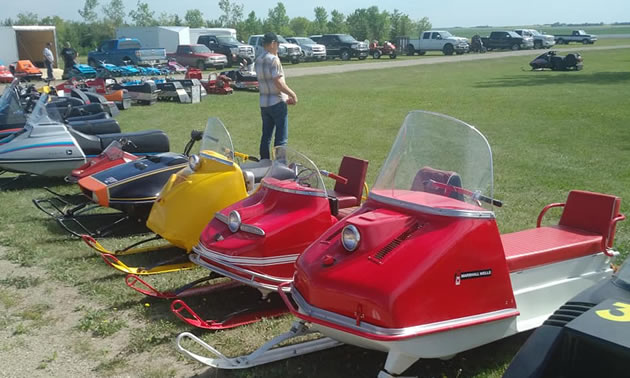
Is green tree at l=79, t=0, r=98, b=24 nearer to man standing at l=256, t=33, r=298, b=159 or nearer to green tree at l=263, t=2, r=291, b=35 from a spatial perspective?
green tree at l=263, t=2, r=291, b=35

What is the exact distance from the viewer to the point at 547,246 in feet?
13.7

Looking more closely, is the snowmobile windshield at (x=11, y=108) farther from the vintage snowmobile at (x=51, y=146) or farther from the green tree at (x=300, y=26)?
the green tree at (x=300, y=26)

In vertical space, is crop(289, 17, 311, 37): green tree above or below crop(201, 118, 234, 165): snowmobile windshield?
above

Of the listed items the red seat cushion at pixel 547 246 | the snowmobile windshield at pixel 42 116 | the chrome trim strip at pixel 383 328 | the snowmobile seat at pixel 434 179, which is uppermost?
the snowmobile seat at pixel 434 179

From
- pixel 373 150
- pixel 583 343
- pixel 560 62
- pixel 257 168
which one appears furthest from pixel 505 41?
pixel 583 343

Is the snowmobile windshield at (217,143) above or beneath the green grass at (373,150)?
above

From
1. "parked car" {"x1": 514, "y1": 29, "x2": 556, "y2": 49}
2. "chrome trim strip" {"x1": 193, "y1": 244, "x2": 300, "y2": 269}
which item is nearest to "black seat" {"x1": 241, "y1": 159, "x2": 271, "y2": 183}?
Result: "chrome trim strip" {"x1": 193, "y1": 244, "x2": 300, "y2": 269}

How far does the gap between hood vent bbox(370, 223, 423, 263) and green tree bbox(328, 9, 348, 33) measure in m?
79.2

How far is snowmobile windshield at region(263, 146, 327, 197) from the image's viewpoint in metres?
4.82

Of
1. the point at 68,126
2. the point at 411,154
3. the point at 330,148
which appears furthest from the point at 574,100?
the point at 411,154

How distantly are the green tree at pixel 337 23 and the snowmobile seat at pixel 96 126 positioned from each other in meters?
73.1

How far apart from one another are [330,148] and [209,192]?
252 inches

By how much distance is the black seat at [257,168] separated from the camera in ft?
20.6

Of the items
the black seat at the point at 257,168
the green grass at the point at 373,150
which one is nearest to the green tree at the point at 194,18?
the green grass at the point at 373,150
